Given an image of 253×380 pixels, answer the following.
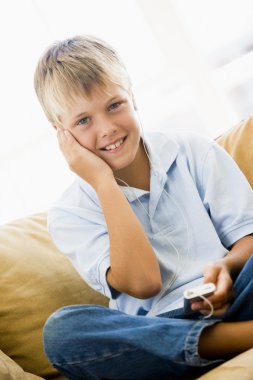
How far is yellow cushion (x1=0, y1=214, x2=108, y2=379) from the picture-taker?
1.47 metres

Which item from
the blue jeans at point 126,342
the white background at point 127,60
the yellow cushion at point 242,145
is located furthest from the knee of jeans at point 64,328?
the white background at point 127,60

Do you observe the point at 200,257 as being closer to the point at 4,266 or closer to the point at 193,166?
the point at 193,166

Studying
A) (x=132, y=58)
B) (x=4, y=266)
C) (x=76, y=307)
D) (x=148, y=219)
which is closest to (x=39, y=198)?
(x=132, y=58)

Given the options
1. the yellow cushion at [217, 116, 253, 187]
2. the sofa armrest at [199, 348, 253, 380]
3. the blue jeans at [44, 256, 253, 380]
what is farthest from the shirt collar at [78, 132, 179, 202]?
the sofa armrest at [199, 348, 253, 380]

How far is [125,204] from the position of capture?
1310 millimetres

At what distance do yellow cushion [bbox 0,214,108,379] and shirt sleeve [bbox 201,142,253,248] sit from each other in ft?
1.40

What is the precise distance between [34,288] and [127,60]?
1530 mm

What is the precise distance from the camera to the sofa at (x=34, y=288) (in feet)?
4.82

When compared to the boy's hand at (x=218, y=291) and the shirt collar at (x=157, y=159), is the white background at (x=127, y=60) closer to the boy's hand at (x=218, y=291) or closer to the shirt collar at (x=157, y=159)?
the shirt collar at (x=157, y=159)

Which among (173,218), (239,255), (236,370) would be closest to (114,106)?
(173,218)

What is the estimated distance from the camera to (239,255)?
1256mm

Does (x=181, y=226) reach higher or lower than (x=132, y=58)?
lower

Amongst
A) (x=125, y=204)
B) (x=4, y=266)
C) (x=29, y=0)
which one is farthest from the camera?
(x=29, y=0)

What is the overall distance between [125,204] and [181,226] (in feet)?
0.53
